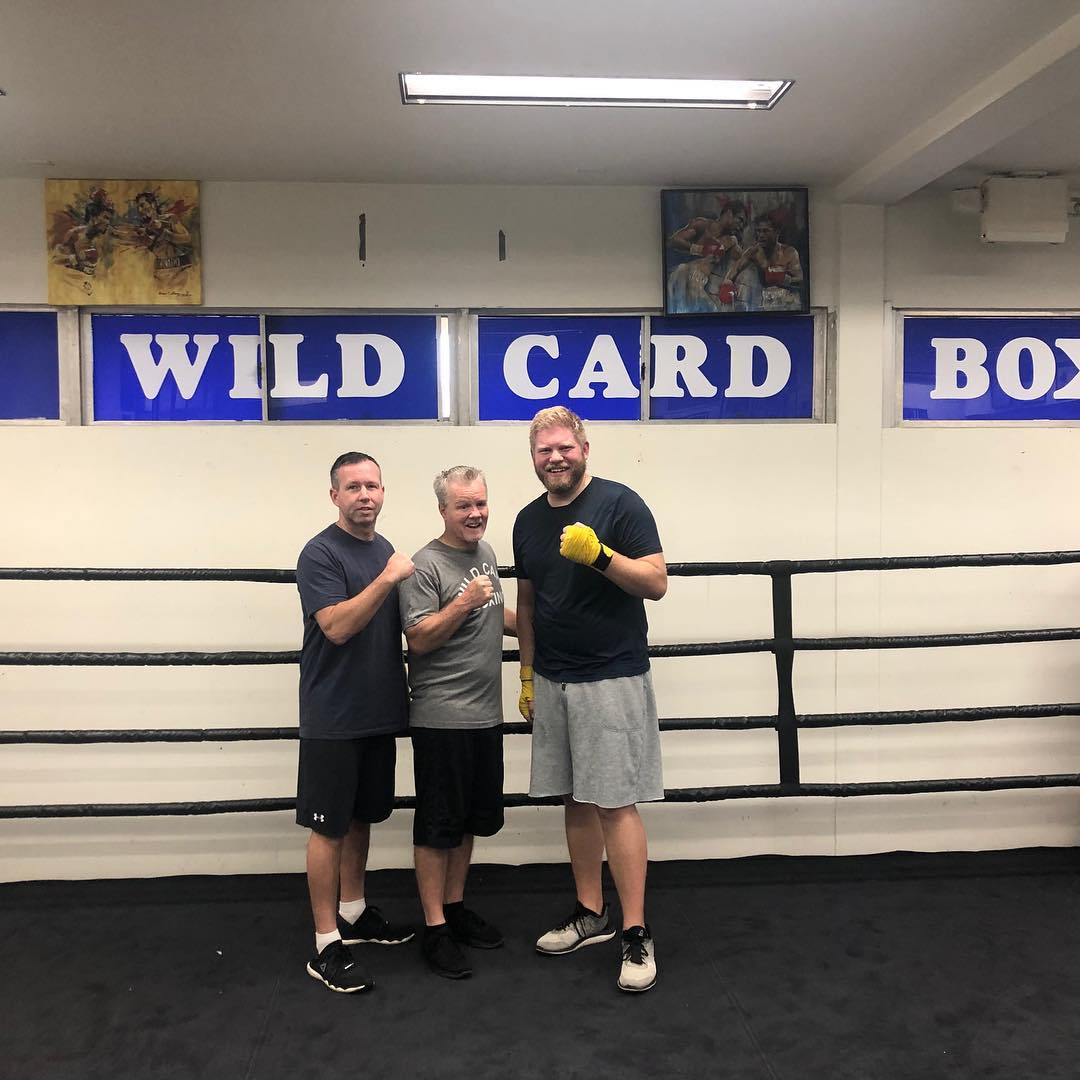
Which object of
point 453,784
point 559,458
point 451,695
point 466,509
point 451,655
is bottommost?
point 453,784

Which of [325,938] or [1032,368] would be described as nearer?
[325,938]

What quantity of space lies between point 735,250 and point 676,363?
0.45m

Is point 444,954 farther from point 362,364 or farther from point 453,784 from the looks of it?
point 362,364

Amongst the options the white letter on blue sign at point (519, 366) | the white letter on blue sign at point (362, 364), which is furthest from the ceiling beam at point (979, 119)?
the white letter on blue sign at point (362, 364)

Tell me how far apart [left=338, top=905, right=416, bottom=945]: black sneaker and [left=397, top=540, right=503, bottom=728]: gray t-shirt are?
65 cm

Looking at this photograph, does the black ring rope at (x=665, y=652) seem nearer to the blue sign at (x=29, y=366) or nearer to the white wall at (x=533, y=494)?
the white wall at (x=533, y=494)

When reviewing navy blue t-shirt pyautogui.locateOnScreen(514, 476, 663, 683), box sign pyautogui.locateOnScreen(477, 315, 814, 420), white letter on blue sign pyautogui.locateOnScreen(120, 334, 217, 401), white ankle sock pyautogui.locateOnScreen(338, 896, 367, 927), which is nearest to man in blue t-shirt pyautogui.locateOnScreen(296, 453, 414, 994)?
white ankle sock pyautogui.locateOnScreen(338, 896, 367, 927)

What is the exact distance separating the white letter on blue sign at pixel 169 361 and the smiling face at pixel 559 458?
1.46 m

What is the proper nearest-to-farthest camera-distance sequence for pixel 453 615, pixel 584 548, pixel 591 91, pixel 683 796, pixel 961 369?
pixel 584 548
pixel 453 615
pixel 591 91
pixel 683 796
pixel 961 369

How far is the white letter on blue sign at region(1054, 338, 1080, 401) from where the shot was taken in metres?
3.08

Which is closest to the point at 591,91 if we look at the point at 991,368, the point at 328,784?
the point at 991,368

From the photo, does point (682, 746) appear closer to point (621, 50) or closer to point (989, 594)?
point (989, 594)

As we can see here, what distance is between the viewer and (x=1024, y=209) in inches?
114

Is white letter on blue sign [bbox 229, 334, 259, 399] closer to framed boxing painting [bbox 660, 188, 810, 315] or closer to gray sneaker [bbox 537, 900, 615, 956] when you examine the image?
framed boxing painting [bbox 660, 188, 810, 315]
